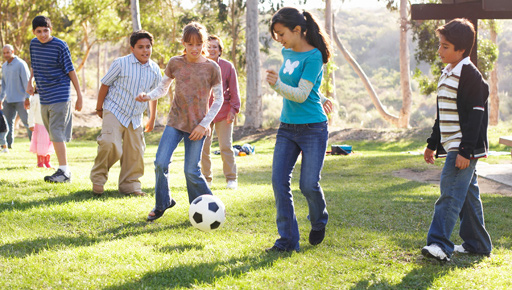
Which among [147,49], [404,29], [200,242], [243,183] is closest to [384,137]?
[404,29]

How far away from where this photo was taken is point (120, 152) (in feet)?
21.2

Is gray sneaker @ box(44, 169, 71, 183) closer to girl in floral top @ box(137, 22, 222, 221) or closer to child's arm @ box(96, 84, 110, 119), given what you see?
child's arm @ box(96, 84, 110, 119)

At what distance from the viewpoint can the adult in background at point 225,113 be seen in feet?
23.9

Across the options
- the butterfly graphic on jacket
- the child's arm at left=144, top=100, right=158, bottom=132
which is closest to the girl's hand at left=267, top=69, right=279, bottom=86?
the butterfly graphic on jacket

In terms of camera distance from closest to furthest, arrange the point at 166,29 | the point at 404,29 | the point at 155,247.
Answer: the point at 155,247
the point at 404,29
the point at 166,29

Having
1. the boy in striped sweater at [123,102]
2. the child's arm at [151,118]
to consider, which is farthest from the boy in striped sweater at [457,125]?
the boy in striped sweater at [123,102]

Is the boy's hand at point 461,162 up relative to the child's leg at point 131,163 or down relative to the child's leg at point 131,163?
up

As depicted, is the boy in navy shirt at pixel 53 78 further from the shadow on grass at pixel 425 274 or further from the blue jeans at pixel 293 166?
the shadow on grass at pixel 425 274

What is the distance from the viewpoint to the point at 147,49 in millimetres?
6414

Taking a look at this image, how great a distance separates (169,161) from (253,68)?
1572 centimetres

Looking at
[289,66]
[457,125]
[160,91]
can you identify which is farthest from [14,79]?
[457,125]

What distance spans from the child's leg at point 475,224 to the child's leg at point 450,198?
213mm

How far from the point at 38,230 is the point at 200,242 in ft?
5.01

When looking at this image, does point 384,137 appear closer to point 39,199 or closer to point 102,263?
point 39,199
